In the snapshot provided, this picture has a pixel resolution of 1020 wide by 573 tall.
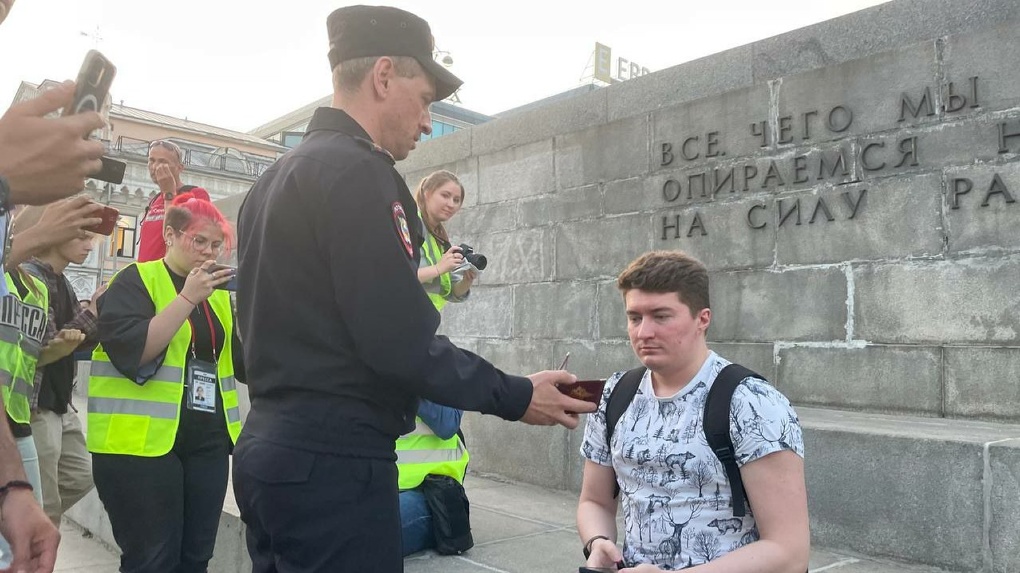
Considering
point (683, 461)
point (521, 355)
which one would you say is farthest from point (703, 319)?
point (521, 355)

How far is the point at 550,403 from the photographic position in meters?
2.22

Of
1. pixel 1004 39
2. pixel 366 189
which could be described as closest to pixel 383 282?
pixel 366 189

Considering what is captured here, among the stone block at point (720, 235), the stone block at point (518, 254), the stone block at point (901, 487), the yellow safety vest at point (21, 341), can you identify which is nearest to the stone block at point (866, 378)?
the stone block at point (901, 487)

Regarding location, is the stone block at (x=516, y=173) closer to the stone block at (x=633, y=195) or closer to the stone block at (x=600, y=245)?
the stone block at (x=600, y=245)

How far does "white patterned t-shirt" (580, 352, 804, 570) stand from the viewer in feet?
7.55

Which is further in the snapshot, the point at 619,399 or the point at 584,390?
the point at 619,399

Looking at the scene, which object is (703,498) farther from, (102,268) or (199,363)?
(102,268)

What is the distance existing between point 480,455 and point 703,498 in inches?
166

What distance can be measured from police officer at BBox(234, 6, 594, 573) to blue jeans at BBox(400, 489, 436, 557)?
1.85m

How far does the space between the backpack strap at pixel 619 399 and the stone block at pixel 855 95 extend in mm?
2918

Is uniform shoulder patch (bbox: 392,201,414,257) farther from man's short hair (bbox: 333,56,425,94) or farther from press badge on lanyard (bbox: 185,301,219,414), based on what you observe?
press badge on lanyard (bbox: 185,301,219,414)

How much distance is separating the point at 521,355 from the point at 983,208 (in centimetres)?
353

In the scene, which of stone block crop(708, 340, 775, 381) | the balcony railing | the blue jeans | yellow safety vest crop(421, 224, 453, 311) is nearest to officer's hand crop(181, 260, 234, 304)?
yellow safety vest crop(421, 224, 453, 311)

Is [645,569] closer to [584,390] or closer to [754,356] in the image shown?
[584,390]
